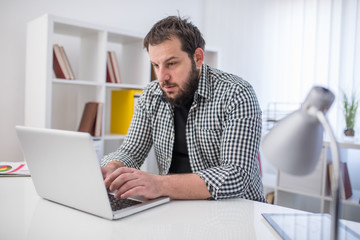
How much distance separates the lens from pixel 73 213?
34.8 inches

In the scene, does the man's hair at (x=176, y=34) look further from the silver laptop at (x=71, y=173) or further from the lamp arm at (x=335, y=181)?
the lamp arm at (x=335, y=181)

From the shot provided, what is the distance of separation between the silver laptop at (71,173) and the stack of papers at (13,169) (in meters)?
0.36

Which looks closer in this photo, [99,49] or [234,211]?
[234,211]

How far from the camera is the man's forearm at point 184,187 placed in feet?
3.35

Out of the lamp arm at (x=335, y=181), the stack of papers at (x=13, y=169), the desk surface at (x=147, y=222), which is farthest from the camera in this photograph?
the stack of papers at (x=13, y=169)

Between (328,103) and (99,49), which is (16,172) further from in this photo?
(99,49)

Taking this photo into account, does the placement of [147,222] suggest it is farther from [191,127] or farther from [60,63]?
[60,63]

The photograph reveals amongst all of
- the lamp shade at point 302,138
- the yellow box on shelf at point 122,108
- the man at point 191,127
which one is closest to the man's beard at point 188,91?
the man at point 191,127

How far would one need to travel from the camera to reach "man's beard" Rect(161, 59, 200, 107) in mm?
1424

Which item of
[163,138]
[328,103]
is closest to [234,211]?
[328,103]

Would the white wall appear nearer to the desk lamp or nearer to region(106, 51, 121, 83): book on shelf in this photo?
region(106, 51, 121, 83): book on shelf

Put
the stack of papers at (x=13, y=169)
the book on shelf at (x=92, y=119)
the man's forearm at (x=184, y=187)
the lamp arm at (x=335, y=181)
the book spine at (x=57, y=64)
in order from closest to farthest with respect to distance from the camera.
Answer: the lamp arm at (x=335, y=181) < the man's forearm at (x=184, y=187) < the stack of papers at (x=13, y=169) < the book spine at (x=57, y=64) < the book on shelf at (x=92, y=119)

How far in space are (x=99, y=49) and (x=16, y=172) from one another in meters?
1.41

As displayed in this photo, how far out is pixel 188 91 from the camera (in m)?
1.44
